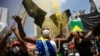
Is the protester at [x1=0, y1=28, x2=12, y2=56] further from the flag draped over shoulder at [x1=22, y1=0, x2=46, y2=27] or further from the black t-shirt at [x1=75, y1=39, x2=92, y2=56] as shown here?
the flag draped over shoulder at [x1=22, y1=0, x2=46, y2=27]

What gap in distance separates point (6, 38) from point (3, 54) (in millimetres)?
378

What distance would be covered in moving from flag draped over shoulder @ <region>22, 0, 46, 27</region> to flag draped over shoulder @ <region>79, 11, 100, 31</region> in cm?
351

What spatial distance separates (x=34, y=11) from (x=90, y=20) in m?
4.29

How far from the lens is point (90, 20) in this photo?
601 inches

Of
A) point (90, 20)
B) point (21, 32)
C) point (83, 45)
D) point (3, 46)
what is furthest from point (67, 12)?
point (3, 46)

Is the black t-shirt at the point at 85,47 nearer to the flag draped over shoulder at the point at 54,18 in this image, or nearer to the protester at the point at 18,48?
the protester at the point at 18,48

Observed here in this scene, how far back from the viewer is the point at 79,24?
9984mm

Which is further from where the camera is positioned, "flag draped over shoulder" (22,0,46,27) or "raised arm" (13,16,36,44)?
"flag draped over shoulder" (22,0,46,27)

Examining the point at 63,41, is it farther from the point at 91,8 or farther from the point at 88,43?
the point at 91,8

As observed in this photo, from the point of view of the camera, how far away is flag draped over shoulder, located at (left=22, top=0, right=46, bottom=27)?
1140 centimetres

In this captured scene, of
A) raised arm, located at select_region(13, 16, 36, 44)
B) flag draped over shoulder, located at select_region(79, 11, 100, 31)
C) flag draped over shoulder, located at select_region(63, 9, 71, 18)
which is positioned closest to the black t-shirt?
raised arm, located at select_region(13, 16, 36, 44)

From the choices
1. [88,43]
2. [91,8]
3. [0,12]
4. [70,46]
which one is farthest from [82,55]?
[91,8]

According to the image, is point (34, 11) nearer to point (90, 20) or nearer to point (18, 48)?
point (18, 48)

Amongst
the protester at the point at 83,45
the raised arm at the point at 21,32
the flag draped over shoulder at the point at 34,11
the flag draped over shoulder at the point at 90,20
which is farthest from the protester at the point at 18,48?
the flag draped over shoulder at the point at 90,20
